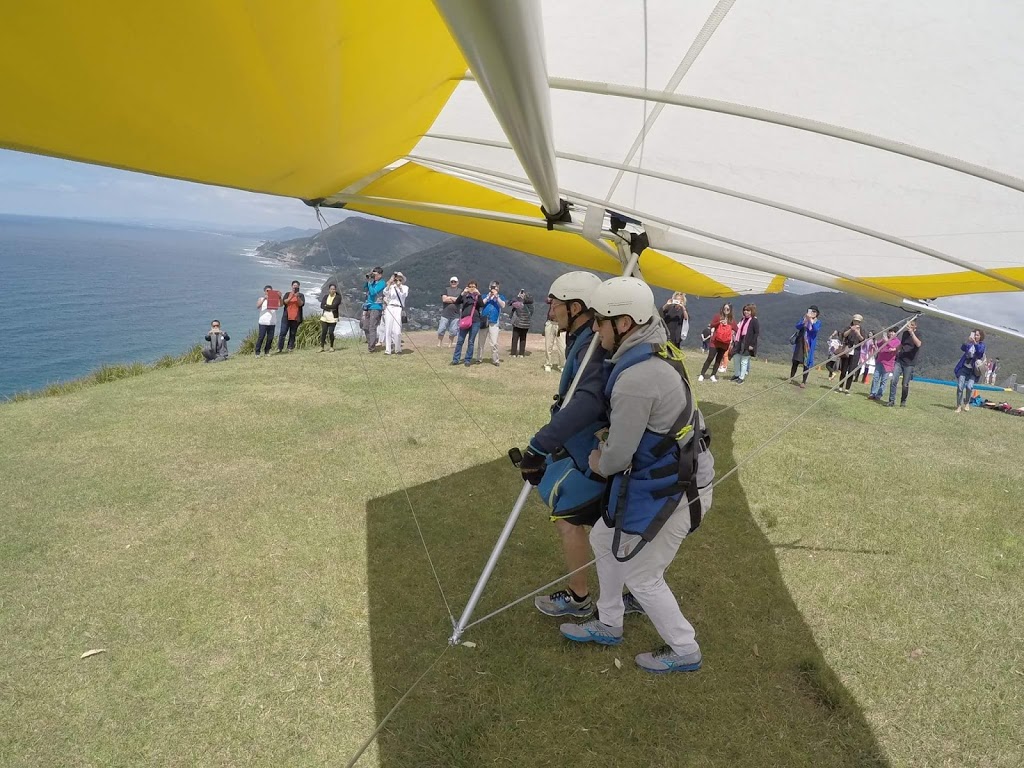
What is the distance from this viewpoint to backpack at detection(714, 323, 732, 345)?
35.1 feet

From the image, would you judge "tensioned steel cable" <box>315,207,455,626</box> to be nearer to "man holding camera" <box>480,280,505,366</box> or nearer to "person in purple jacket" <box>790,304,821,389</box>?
"man holding camera" <box>480,280,505,366</box>

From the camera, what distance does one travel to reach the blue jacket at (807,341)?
1095 centimetres

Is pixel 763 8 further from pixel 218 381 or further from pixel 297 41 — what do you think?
pixel 218 381

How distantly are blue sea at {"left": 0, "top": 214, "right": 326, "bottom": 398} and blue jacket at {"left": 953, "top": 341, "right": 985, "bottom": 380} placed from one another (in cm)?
4331

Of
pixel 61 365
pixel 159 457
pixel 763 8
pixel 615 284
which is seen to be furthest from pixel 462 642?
pixel 61 365

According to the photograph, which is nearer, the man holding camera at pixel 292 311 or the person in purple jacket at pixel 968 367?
the person in purple jacket at pixel 968 367

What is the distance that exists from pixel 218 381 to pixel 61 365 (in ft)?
165

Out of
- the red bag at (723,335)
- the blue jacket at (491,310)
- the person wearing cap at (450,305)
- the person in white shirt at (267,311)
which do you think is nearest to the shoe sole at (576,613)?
the blue jacket at (491,310)

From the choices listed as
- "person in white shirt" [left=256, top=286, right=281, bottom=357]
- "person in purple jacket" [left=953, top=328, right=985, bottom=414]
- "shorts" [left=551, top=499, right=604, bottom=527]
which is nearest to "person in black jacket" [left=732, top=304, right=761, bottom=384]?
"person in purple jacket" [left=953, top=328, right=985, bottom=414]

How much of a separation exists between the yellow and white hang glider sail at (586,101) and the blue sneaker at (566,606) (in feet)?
8.48

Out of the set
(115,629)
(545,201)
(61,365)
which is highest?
(545,201)

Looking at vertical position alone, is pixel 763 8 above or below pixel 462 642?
above

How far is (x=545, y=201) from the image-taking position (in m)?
2.47

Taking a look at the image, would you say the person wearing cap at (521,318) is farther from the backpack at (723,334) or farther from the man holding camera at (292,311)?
the man holding camera at (292,311)
